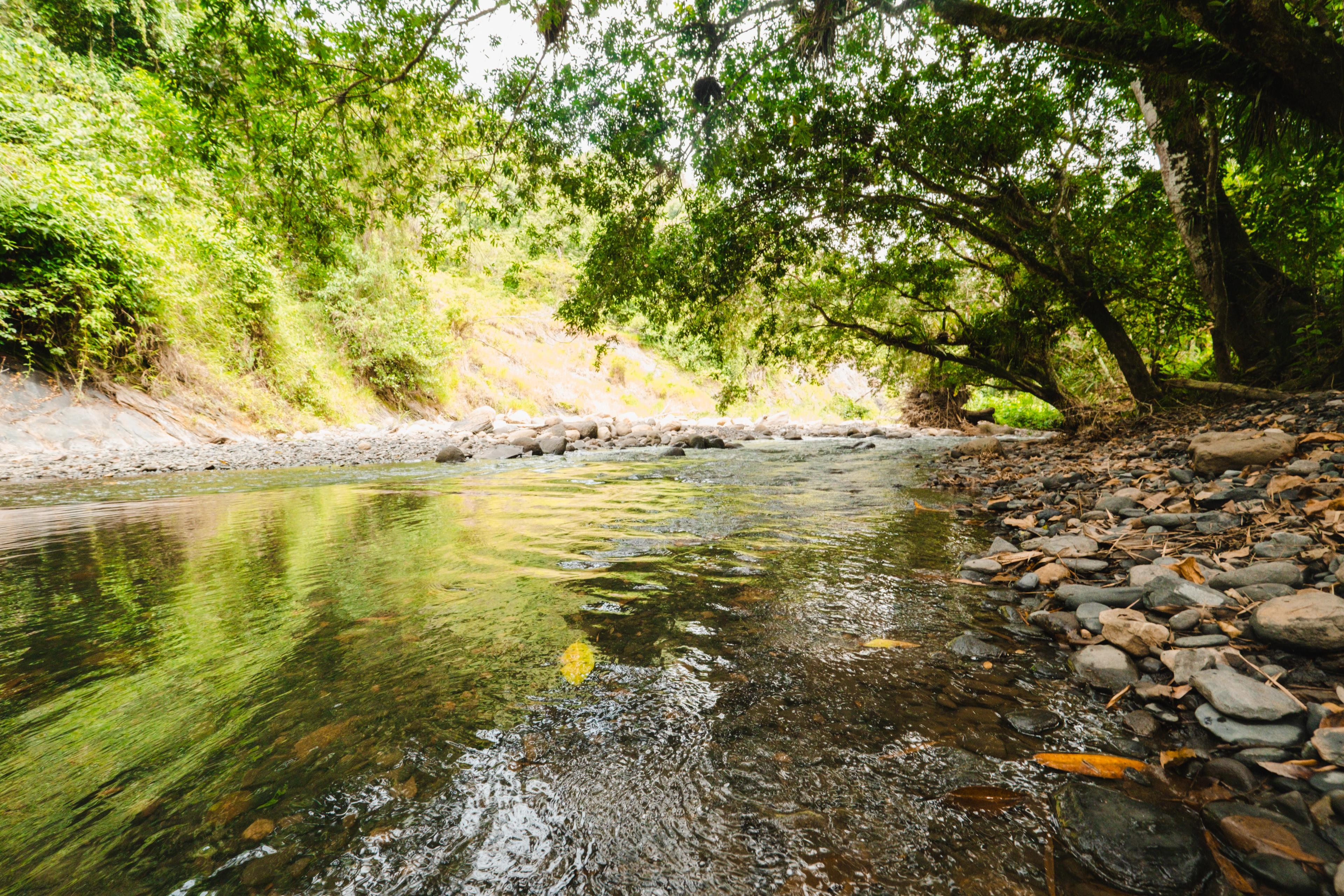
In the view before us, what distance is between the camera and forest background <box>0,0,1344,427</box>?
4.49m

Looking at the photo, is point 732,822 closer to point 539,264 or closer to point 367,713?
point 367,713

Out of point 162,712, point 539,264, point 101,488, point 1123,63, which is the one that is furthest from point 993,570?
point 539,264

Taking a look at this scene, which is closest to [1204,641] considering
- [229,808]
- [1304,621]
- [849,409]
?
[1304,621]

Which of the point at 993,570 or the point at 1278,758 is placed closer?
the point at 1278,758

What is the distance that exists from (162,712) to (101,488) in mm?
7380

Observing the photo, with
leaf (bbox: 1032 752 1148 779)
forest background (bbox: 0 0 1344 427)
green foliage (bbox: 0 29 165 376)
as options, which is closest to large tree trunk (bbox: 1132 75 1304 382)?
forest background (bbox: 0 0 1344 427)

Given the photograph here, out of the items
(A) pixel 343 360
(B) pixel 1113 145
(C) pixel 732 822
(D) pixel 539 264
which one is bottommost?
(C) pixel 732 822

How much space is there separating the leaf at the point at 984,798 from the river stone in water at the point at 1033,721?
0.93ft

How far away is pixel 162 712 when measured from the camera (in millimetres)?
1516

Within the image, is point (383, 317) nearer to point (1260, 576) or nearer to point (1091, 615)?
point (1091, 615)

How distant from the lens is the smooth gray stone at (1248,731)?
1211mm

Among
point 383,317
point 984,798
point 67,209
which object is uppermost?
point 383,317

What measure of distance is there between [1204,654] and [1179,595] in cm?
41

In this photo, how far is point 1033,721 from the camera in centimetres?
143
